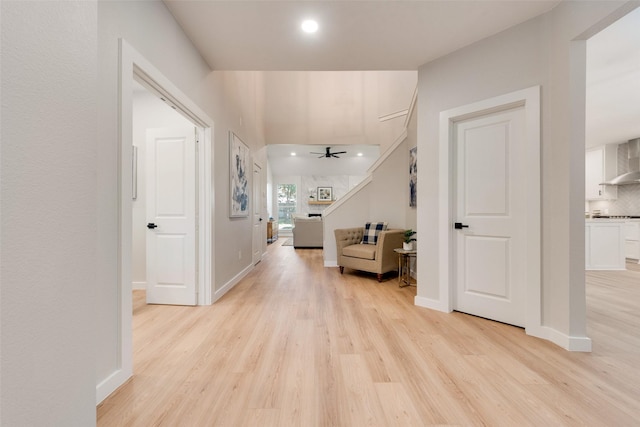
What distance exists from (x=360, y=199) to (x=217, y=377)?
13.2ft

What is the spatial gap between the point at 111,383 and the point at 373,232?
152 inches

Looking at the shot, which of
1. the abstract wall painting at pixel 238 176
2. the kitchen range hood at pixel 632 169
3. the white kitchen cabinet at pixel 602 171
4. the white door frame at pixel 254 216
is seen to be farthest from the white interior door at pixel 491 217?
the white kitchen cabinet at pixel 602 171

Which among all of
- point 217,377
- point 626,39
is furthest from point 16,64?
point 626,39

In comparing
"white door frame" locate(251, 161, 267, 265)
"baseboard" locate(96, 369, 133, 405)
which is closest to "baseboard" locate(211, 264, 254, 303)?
"white door frame" locate(251, 161, 267, 265)

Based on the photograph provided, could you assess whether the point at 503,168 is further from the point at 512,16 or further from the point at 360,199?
the point at 360,199

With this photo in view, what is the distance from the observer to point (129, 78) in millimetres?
1664

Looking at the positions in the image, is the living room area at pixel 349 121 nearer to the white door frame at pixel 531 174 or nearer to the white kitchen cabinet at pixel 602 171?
the white door frame at pixel 531 174

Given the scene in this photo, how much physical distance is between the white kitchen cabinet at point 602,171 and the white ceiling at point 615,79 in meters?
0.74

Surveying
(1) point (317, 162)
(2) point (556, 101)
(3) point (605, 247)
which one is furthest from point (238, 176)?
(1) point (317, 162)

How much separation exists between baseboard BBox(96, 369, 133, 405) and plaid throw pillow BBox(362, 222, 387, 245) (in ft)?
12.1

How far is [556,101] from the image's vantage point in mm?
2109

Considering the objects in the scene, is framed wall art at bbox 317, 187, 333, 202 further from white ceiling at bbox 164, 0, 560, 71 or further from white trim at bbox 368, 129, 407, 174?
white ceiling at bbox 164, 0, 560, 71

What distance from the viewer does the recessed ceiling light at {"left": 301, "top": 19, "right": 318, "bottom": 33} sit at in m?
2.30

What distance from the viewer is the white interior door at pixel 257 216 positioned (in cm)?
512
